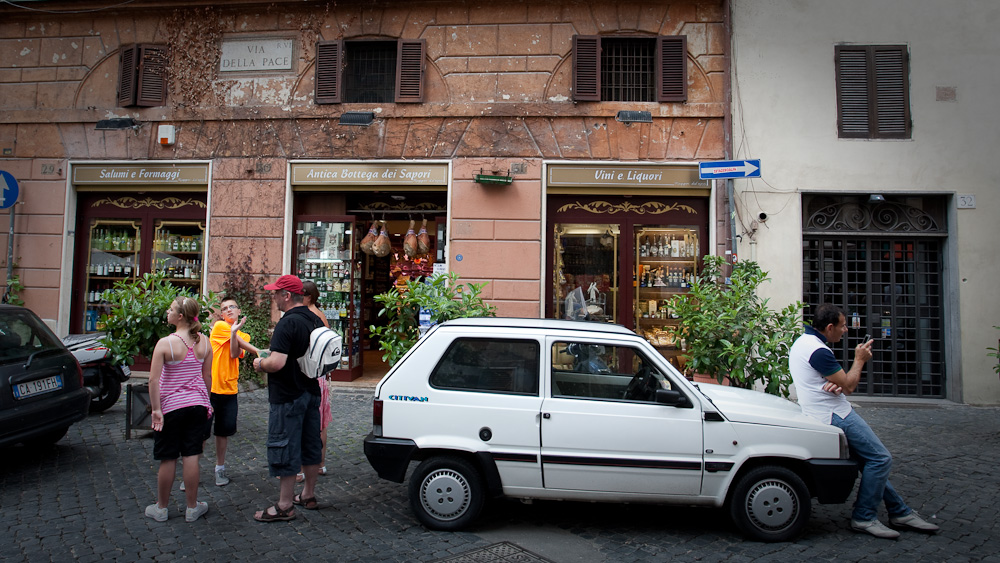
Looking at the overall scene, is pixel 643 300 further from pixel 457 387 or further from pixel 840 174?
pixel 457 387

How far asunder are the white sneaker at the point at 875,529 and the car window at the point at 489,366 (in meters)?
2.75

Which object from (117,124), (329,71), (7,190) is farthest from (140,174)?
(329,71)

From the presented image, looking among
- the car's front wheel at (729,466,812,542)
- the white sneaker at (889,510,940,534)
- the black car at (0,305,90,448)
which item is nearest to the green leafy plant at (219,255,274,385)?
the black car at (0,305,90,448)

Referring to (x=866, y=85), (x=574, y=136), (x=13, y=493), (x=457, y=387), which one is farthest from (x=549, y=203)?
(x=13, y=493)

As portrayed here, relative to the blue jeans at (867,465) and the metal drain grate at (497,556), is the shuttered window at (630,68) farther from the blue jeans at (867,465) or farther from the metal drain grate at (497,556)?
the metal drain grate at (497,556)

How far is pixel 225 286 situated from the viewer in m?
10.3

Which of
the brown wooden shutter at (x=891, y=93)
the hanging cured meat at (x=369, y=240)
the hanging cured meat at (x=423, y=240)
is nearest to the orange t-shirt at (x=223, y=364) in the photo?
the hanging cured meat at (x=369, y=240)

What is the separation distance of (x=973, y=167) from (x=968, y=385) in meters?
3.46

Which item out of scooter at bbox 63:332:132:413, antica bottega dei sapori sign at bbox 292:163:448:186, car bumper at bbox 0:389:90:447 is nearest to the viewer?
car bumper at bbox 0:389:90:447

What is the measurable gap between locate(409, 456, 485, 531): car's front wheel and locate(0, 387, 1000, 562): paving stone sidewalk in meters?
0.11

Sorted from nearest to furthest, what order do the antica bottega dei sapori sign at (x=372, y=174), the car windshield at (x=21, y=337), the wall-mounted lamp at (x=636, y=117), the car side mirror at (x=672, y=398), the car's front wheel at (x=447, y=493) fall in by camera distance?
the car side mirror at (x=672, y=398)
the car's front wheel at (x=447, y=493)
the car windshield at (x=21, y=337)
the wall-mounted lamp at (x=636, y=117)
the antica bottega dei sapori sign at (x=372, y=174)

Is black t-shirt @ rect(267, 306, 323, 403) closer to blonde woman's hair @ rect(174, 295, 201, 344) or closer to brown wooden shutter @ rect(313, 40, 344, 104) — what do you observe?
blonde woman's hair @ rect(174, 295, 201, 344)

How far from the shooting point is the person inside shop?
180 inches

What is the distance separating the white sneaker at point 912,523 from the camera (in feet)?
15.3
